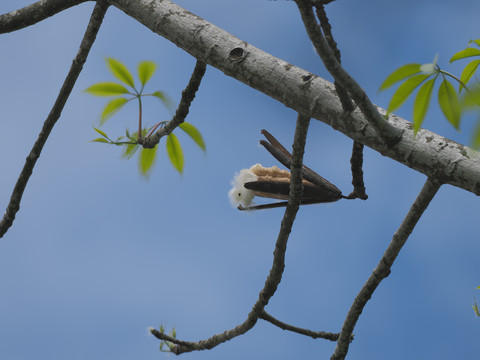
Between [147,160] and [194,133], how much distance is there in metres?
0.23

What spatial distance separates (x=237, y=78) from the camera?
52.9 inches

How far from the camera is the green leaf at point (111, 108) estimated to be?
1.86 meters

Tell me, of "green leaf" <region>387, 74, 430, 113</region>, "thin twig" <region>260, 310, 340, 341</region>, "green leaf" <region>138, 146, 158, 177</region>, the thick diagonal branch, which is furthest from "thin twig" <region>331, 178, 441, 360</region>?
"green leaf" <region>138, 146, 158, 177</region>

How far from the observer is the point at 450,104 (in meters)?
0.99

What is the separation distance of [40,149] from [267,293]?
1.03 m

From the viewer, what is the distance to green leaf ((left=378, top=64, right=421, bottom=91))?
3.03 ft

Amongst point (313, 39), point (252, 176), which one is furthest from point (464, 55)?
point (252, 176)

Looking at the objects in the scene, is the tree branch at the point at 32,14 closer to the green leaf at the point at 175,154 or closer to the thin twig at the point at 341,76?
the green leaf at the point at 175,154

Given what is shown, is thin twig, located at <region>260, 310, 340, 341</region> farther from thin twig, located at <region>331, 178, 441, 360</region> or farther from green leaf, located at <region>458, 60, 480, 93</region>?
green leaf, located at <region>458, 60, 480, 93</region>

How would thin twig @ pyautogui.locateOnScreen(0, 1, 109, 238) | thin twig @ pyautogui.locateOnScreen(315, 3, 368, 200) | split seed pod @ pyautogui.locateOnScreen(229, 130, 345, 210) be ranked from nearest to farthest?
1. thin twig @ pyautogui.locateOnScreen(315, 3, 368, 200)
2. split seed pod @ pyautogui.locateOnScreen(229, 130, 345, 210)
3. thin twig @ pyautogui.locateOnScreen(0, 1, 109, 238)

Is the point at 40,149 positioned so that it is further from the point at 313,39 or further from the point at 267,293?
the point at 313,39

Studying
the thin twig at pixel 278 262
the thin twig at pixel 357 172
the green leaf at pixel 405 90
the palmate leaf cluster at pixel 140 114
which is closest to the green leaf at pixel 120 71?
the palmate leaf cluster at pixel 140 114

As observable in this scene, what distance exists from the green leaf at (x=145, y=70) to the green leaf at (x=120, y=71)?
1.6 inches

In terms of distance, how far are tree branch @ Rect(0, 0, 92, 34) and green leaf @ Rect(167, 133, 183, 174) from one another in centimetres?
64
